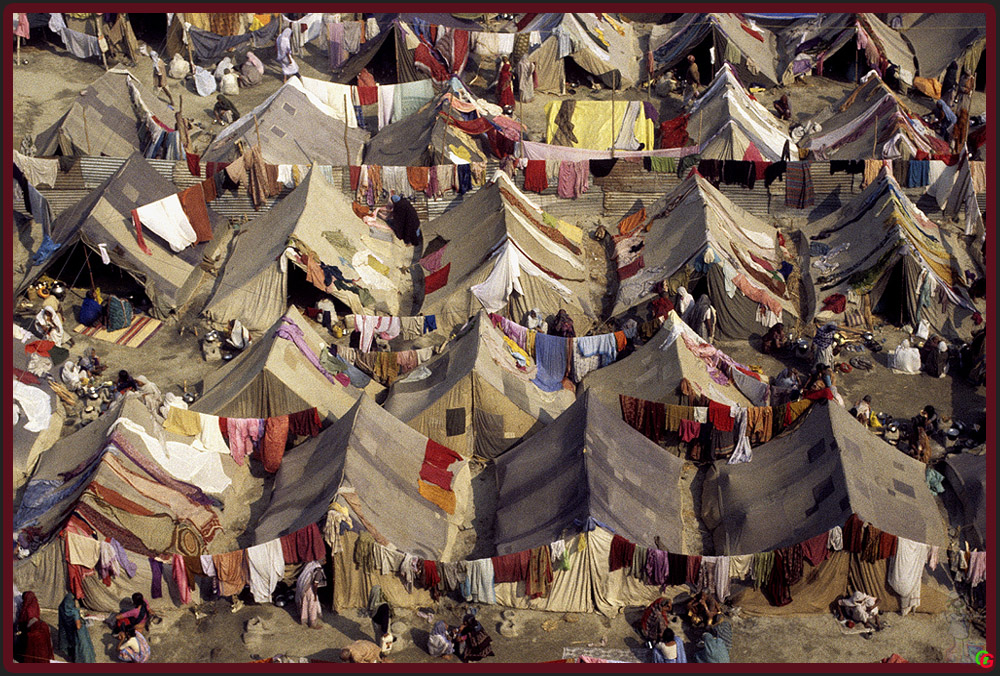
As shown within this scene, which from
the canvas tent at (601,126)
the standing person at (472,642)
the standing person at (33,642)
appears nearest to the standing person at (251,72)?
the canvas tent at (601,126)

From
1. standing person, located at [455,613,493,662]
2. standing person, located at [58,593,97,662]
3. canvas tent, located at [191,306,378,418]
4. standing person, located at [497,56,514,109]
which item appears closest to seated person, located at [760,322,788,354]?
canvas tent, located at [191,306,378,418]

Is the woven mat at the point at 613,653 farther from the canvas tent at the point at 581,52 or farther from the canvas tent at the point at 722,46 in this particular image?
the canvas tent at the point at 722,46

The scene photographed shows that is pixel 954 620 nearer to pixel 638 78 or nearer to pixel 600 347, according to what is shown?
pixel 600 347

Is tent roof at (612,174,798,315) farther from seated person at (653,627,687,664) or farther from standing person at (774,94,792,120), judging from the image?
seated person at (653,627,687,664)

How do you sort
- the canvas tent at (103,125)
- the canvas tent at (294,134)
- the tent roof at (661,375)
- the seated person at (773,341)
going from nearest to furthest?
the tent roof at (661,375) < the seated person at (773,341) < the canvas tent at (294,134) < the canvas tent at (103,125)

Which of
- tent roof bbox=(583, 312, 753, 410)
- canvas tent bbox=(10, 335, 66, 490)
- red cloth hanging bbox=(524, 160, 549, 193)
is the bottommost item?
canvas tent bbox=(10, 335, 66, 490)

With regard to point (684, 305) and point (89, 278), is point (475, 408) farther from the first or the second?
point (89, 278)

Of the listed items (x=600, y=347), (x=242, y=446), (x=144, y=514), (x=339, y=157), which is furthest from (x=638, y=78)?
(x=144, y=514)
